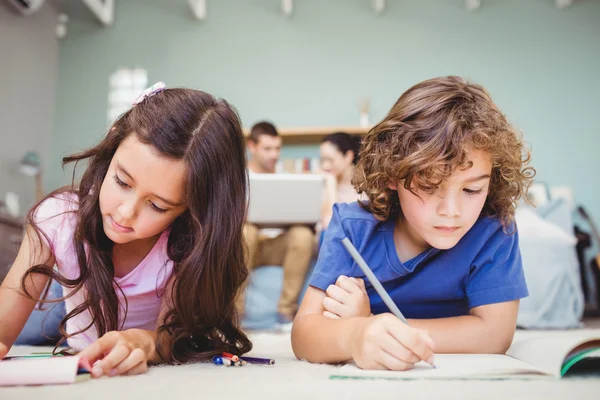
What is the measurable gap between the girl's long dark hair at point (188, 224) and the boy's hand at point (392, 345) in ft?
0.95

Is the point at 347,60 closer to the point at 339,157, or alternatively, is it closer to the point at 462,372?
the point at 339,157

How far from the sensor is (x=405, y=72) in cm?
392

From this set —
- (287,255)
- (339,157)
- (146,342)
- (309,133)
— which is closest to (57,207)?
(146,342)

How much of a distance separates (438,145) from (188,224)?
0.42 meters

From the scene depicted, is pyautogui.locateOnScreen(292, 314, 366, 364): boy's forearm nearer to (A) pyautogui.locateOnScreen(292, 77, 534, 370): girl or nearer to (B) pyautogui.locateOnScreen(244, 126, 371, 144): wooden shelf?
(A) pyautogui.locateOnScreen(292, 77, 534, 370): girl

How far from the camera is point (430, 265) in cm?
89

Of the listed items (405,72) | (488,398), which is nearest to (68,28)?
(405,72)

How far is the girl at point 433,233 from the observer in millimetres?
773

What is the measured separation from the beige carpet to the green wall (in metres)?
3.27

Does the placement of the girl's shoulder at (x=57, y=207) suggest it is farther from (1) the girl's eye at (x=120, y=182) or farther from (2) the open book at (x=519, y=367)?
(2) the open book at (x=519, y=367)

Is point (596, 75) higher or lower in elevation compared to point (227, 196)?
higher

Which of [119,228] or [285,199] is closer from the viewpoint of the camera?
[119,228]

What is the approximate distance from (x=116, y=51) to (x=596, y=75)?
3.55 meters

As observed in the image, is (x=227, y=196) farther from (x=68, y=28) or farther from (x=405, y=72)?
(x=68, y=28)
